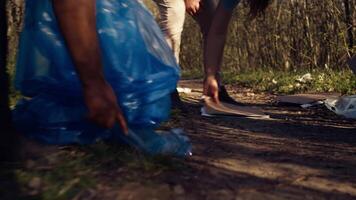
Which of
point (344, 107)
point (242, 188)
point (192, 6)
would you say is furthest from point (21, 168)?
point (344, 107)

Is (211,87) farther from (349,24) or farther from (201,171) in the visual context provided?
(349,24)

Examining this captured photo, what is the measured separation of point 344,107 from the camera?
3.96 metres

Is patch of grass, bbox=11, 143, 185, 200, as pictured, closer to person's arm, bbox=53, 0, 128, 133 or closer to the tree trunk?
person's arm, bbox=53, 0, 128, 133

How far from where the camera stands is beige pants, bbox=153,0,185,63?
12.1 ft

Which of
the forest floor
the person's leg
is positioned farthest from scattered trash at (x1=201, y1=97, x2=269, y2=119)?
the forest floor

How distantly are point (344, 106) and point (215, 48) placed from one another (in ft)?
3.38

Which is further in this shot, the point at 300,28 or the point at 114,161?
the point at 300,28

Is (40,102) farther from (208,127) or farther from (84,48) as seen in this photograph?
(208,127)

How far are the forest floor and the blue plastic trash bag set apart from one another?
0.08m

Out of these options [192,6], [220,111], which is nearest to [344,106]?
[220,111]

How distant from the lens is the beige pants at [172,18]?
370 centimetres

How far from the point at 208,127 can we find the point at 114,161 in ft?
3.54

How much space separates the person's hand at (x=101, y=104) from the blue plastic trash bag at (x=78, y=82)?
213mm

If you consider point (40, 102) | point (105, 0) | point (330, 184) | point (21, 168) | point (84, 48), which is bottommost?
point (330, 184)
